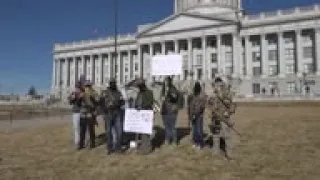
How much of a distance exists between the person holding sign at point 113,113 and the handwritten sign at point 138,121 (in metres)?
0.31

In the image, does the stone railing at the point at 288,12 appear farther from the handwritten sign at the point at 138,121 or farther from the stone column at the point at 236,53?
the handwritten sign at the point at 138,121

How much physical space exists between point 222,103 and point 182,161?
251 cm

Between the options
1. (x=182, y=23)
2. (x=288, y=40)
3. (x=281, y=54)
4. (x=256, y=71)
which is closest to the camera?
(x=281, y=54)

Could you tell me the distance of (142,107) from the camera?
52.2 ft

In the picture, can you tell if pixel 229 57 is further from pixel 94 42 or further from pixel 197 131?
pixel 197 131

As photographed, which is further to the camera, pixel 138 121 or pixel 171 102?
pixel 171 102

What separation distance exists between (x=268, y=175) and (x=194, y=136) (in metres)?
4.25

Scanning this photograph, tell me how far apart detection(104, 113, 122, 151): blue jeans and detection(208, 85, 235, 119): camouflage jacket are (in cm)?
369

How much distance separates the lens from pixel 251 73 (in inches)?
3676

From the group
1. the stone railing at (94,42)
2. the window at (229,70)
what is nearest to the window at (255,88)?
the window at (229,70)

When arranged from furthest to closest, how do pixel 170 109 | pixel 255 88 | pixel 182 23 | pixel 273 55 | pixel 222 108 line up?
pixel 182 23, pixel 273 55, pixel 255 88, pixel 170 109, pixel 222 108

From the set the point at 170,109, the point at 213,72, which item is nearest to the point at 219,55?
the point at 213,72

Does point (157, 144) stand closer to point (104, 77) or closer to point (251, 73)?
point (251, 73)

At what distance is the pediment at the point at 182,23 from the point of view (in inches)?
3775
